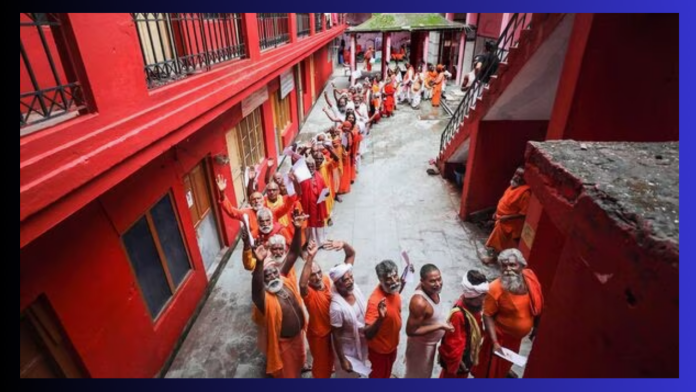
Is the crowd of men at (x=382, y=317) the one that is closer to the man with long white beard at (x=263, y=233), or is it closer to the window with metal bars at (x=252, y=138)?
the man with long white beard at (x=263, y=233)

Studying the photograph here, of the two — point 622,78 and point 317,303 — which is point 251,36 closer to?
point 317,303

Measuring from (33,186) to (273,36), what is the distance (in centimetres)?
688

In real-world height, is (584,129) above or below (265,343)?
above

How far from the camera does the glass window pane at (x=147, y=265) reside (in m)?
3.79

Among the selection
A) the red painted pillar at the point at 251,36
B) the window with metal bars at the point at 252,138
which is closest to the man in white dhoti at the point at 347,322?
Answer: the red painted pillar at the point at 251,36

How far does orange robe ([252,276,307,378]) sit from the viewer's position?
10.7ft

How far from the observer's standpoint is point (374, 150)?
1145cm

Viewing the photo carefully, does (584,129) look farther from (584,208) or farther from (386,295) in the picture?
(584,208)

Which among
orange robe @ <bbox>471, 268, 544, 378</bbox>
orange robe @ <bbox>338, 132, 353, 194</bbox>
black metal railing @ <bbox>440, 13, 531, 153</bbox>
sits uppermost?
black metal railing @ <bbox>440, 13, 531, 153</bbox>

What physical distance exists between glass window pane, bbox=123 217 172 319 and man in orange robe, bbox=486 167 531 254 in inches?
202

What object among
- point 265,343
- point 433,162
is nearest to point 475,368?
point 265,343

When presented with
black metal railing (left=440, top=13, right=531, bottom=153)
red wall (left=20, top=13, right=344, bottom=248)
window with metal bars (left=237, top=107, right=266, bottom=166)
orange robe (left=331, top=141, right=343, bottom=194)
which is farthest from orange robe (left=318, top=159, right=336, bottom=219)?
black metal railing (left=440, top=13, right=531, bottom=153)

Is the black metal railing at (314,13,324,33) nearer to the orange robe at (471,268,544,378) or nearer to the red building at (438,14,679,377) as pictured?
the red building at (438,14,679,377)

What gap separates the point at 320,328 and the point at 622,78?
4316 millimetres
